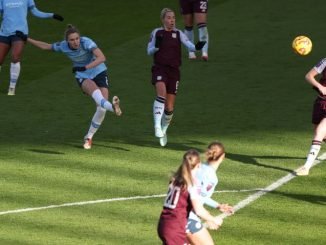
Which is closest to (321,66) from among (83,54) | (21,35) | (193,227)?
(83,54)

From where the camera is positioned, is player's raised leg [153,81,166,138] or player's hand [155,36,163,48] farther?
player's raised leg [153,81,166,138]

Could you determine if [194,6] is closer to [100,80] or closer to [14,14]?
[14,14]

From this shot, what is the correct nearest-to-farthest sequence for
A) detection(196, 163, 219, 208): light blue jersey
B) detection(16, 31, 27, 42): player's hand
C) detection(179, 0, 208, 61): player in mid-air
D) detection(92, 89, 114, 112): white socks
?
1. detection(196, 163, 219, 208): light blue jersey
2. detection(92, 89, 114, 112): white socks
3. detection(16, 31, 27, 42): player's hand
4. detection(179, 0, 208, 61): player in mid-air

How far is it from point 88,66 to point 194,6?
28.1 ft

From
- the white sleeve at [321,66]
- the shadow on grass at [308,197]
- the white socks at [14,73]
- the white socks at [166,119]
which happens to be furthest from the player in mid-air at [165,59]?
the white socks at [14,73]

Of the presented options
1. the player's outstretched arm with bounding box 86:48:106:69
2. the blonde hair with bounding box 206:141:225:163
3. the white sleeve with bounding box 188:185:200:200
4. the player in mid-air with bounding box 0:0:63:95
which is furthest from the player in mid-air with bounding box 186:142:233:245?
the player in mid-air with bounding box 0:0:63:95

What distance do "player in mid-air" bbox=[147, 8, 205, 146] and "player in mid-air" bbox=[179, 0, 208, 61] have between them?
280 inches

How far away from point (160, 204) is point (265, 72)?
10475 millimetres

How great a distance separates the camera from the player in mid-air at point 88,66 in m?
19.8

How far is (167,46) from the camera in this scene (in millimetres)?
20328

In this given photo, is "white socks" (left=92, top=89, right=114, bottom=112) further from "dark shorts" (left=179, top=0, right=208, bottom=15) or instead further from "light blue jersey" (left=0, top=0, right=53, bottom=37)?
"dark shorts" (left=179, top=0, right=208, bottom=15)

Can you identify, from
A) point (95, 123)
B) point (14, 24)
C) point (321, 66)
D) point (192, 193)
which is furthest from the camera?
point (14, 24)

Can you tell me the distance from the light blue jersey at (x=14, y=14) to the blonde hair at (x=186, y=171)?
38.8 feet

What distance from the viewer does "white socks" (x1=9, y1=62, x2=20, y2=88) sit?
24.5 metres
